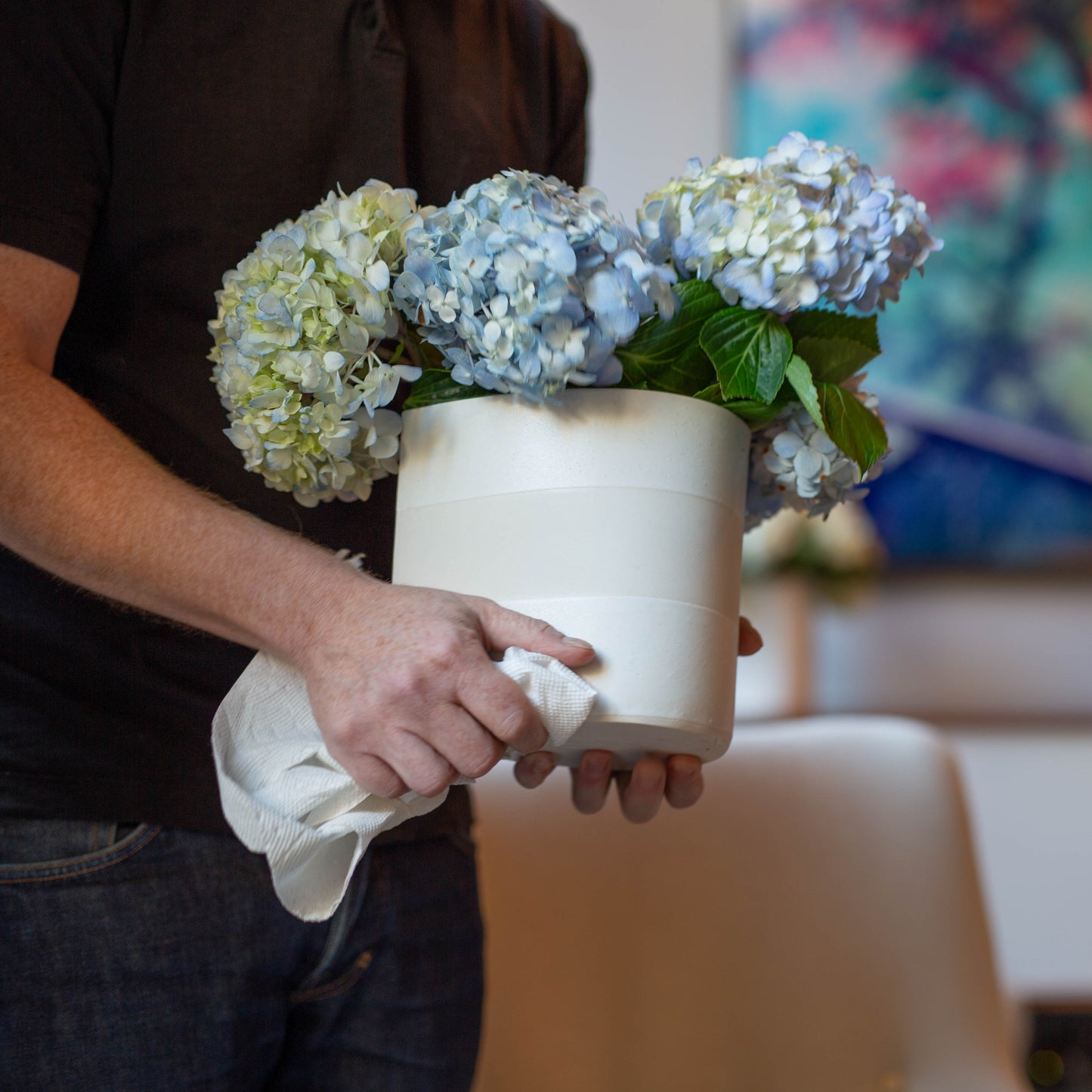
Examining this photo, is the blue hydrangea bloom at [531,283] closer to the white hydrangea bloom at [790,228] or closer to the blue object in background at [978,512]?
the white hydrangea bloom at [790,228]

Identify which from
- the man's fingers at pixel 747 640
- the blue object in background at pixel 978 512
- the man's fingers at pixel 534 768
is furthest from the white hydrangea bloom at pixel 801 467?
the blue object in background at pixel 978 512

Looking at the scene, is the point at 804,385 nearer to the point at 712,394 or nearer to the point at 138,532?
the point at 712,394

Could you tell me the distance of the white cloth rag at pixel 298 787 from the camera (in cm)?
65

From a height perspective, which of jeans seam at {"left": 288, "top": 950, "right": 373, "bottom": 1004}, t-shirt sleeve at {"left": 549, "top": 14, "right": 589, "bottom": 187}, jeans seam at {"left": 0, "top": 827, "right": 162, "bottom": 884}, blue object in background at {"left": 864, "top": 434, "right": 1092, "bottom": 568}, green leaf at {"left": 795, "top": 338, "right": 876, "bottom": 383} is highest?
blue object in background at {"left": 864, "top": 434, "right": 1092, "bottom": 568}

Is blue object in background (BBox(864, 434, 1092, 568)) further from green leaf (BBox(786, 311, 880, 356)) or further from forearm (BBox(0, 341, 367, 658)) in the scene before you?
forearm (BBox(0, 341, 367, 658))

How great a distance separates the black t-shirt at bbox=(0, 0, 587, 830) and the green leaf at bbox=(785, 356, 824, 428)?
1.12 feet

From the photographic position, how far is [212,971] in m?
0.78

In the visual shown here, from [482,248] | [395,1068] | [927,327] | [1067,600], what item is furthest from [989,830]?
[482,248]

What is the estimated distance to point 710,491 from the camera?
674 millimetres

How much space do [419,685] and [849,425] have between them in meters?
0.29

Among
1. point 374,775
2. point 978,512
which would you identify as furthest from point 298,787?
point 978,512

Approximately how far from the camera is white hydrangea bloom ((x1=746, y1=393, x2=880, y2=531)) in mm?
721

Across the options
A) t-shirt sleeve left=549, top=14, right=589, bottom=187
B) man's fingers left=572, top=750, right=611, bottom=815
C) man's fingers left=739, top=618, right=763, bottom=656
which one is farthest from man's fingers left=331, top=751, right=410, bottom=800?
t-shirt sleeve left=549, top=14, right=589, bottom=187

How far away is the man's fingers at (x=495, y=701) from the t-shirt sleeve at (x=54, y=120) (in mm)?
379
